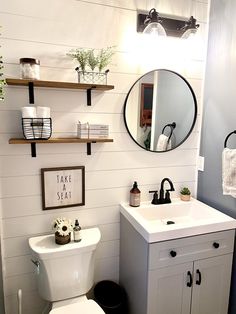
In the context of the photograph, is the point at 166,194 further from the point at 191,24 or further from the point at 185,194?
the point at 191,24

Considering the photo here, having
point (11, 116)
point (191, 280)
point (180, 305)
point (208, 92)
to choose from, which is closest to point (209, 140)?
point (208, 92)

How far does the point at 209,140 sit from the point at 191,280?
1032 millimetres

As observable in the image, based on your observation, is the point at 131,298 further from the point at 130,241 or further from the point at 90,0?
the point at 90,0

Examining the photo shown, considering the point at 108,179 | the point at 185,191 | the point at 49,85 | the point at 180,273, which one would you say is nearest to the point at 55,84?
the point at 49,85

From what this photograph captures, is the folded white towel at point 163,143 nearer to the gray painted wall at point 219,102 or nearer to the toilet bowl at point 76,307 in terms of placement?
the gray painted wall at point 219,102

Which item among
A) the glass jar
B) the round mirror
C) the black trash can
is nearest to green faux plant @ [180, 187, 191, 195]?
the round mirror

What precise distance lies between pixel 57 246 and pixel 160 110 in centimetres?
123

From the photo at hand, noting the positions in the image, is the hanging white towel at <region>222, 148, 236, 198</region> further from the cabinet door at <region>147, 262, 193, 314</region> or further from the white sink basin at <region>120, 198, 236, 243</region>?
the cabinet door at <region>147, 262, 193, 314</region>

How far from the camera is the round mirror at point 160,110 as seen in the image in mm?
1854

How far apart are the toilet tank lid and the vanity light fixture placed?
150cm

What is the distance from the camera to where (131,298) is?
1.79 metres

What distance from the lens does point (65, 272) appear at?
5.22ft

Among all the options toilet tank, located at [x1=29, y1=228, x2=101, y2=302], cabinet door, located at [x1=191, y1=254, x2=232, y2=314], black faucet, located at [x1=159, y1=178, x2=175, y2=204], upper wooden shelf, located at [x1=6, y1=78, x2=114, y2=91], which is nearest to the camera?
upper wooden shelf, located at [x1=6, y1=78, x2=114, y2=91]

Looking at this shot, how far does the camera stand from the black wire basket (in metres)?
1.47
